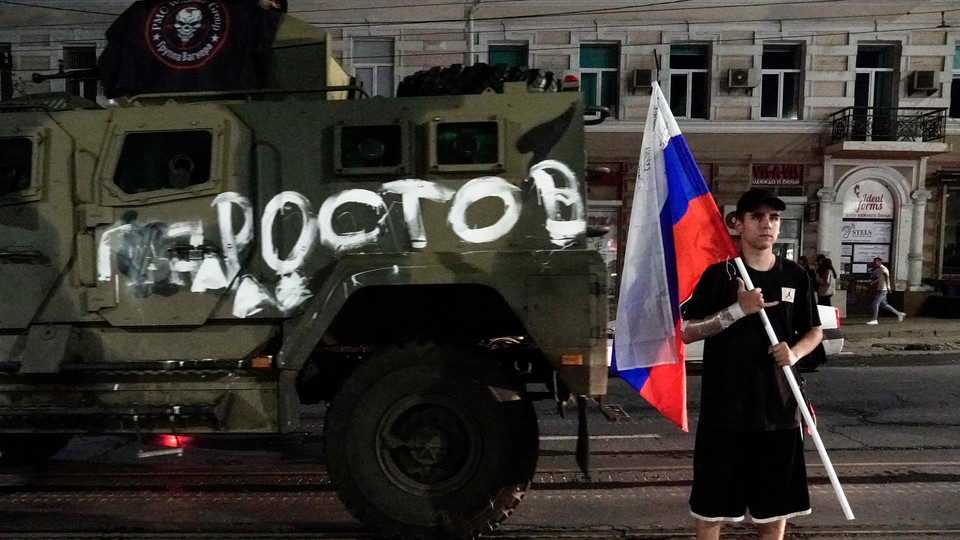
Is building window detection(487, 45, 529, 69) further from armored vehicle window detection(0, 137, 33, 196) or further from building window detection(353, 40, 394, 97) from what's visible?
armored vehicle window detection(0, 137, 33, 196)

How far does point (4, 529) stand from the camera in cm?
430

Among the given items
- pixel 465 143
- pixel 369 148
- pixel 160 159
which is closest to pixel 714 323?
pixel 465 143

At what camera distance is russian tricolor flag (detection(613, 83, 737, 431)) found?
11.3 ft

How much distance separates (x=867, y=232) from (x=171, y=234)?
18.8m

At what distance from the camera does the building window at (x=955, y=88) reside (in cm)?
1823

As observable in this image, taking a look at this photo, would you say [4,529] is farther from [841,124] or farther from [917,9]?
[917,9]

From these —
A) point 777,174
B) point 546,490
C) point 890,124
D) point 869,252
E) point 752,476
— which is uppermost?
point 890,124

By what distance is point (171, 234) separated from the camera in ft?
13.4

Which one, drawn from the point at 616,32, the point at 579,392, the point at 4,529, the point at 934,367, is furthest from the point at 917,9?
the point at 4,529

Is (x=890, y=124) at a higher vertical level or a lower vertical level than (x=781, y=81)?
lower

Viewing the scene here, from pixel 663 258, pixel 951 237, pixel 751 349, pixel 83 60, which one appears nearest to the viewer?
pixel 751 349

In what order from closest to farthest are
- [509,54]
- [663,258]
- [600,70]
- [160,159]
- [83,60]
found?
[663,258] → [160,159] → [600,70] → [509,54] → [83,60]

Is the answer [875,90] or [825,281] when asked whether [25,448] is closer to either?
[825,281]

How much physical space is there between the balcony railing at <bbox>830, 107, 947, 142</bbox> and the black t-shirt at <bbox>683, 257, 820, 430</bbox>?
16.5 meters
